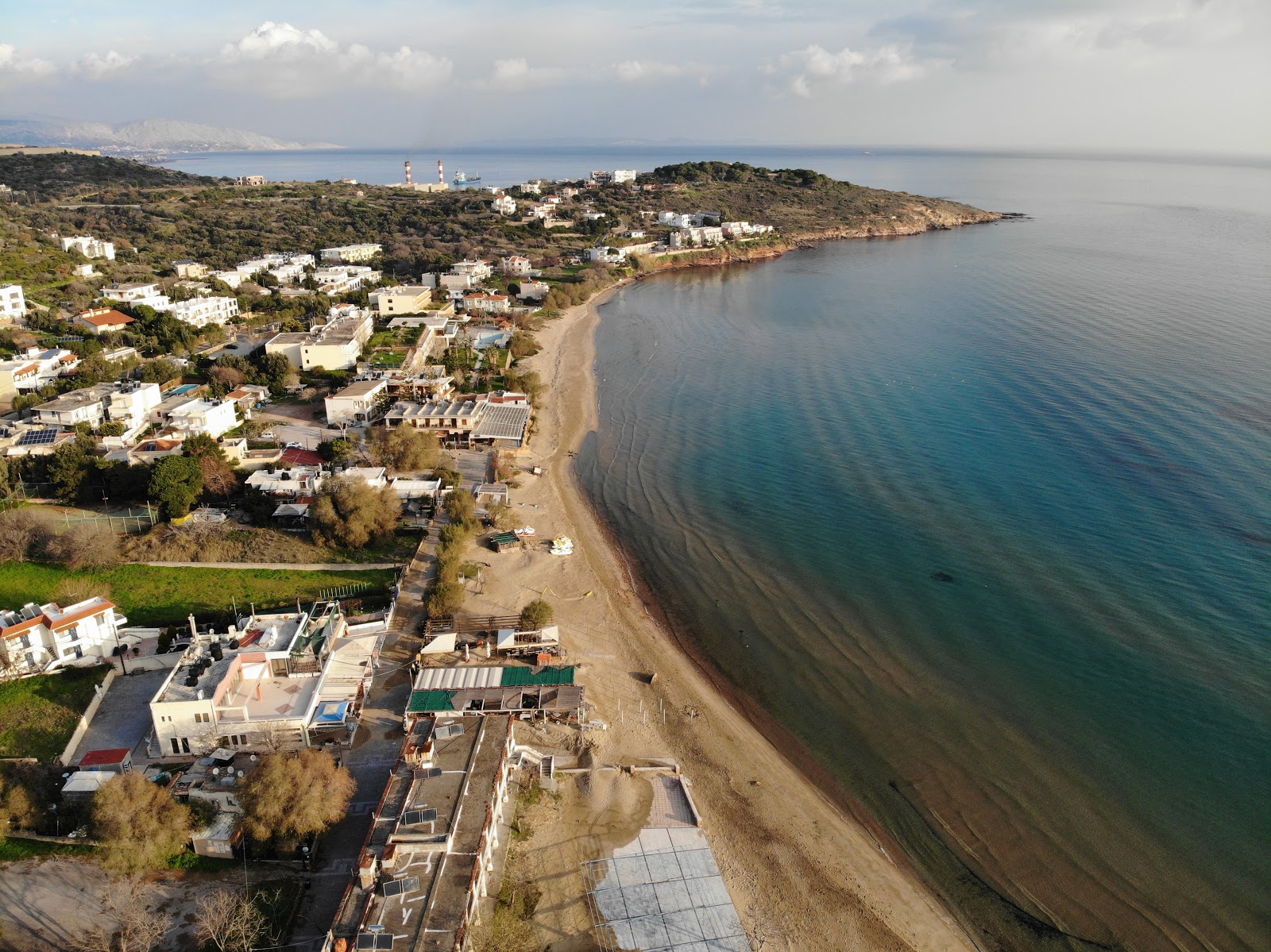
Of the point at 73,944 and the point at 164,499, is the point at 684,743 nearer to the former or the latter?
the point at 73,944

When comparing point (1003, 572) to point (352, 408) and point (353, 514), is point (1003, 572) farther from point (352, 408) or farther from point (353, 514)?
point (352, 408)

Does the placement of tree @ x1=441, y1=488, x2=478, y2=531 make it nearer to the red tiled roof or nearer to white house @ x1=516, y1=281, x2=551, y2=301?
the red tiled roof

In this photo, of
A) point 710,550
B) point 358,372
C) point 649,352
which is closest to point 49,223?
point 358,372

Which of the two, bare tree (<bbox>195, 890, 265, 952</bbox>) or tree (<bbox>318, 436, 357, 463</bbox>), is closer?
bare tree (<bbox>195, 890, 265, 952</bbox>)

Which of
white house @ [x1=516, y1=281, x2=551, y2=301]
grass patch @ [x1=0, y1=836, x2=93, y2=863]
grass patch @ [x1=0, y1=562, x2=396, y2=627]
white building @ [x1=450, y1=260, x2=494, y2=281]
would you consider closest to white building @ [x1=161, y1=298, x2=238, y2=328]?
white building @ [x1=450, y1=260, x2=494, y2=281]

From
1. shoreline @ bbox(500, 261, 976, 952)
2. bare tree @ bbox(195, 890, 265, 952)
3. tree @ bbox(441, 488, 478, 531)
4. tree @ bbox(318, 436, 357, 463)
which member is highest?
tree @ bbox(318, 436, 357, 463)

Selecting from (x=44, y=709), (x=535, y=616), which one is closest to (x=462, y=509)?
(x=535, y=616)

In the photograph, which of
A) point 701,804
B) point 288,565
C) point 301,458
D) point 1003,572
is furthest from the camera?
point 301,458
